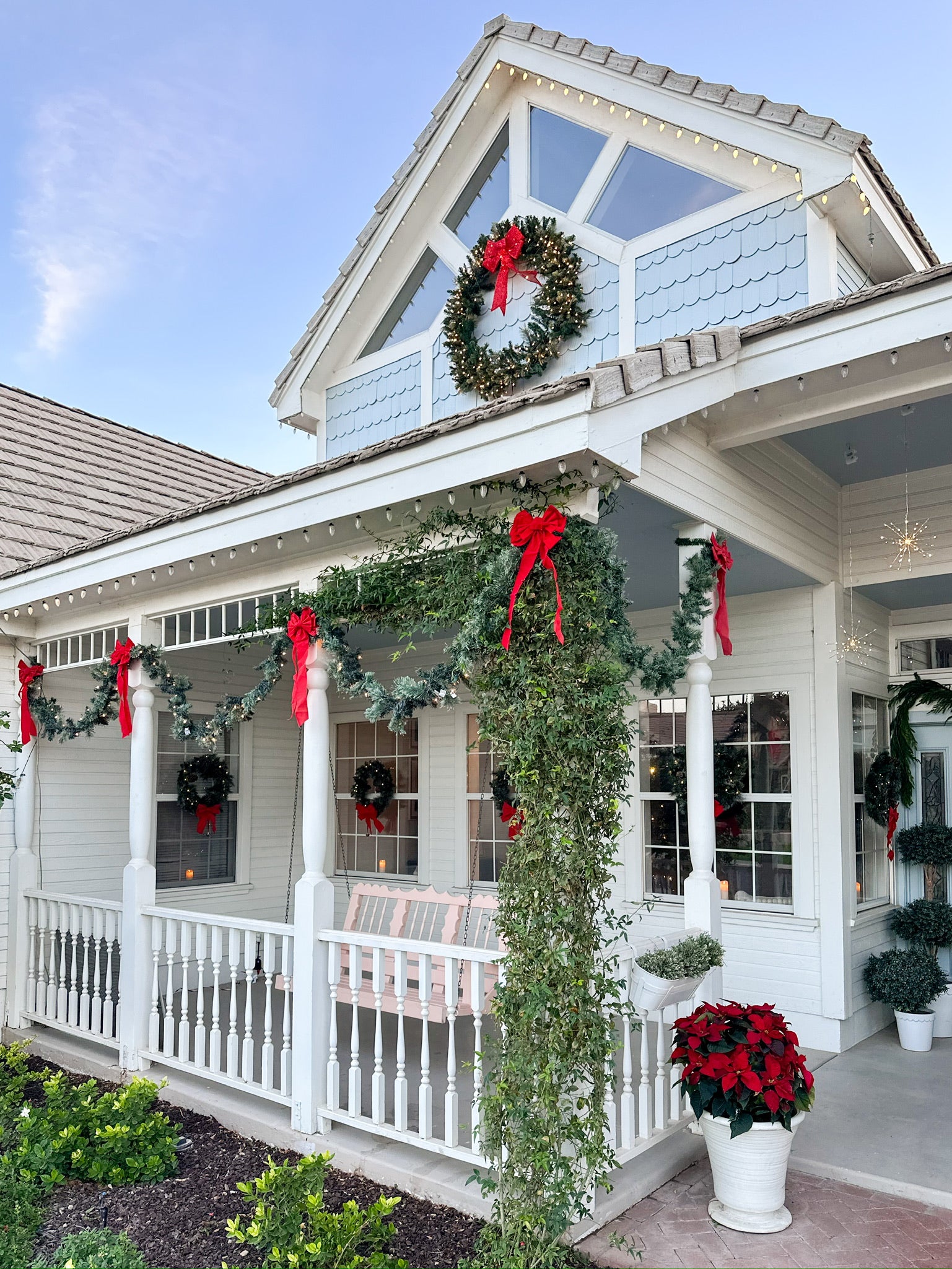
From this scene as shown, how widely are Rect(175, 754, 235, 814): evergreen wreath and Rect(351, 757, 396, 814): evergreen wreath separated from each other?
3.87 ft

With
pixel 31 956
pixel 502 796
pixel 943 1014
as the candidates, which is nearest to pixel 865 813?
pixel 943 1014

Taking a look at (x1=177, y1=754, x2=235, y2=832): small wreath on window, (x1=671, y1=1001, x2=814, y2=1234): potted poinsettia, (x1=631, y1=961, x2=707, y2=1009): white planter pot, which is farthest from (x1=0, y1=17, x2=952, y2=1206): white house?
(x1=671, y1=1001, x2=814, y2=1234): potted poinsettia

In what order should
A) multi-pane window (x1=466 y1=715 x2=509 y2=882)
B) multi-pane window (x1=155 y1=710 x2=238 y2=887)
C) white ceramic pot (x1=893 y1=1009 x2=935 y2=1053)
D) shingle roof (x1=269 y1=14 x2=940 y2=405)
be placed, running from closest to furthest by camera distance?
shingle roof (x1=269 y1=14 x2=940 y2=405) < white ceramic pot (x1=893 y1=1009 x2=935 y2=1053) < multi-pane window (x1=466 y1=715 x2=509 y2=882) < multi-pane window (x1=155 y1=710 x2=238 y2=887)

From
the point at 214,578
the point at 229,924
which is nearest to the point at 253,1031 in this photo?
the point at 229,924

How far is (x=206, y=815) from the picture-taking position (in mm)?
8297

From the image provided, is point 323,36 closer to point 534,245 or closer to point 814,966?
point 534,245

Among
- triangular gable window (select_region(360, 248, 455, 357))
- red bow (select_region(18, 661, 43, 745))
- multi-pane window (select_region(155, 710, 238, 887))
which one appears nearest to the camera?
red bow (select_region(18, 661, 43, 745))

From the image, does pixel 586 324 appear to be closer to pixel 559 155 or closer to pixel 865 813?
pixel 559 155

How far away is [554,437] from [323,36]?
41.0ft

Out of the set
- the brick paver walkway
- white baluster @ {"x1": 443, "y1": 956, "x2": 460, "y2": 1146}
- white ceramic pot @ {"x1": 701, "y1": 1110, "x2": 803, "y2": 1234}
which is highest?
white baluster @ {"x1": 443, "y1": 956, "x2": 460, "y2": 1146}

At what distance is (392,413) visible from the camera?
25.4 ft

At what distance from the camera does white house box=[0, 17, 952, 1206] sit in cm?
404

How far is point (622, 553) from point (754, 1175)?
3.00m

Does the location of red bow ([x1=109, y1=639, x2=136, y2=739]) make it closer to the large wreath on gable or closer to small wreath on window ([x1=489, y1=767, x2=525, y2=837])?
small wreath on window ([x1=489, y1=767, x2=525, y2=837])
